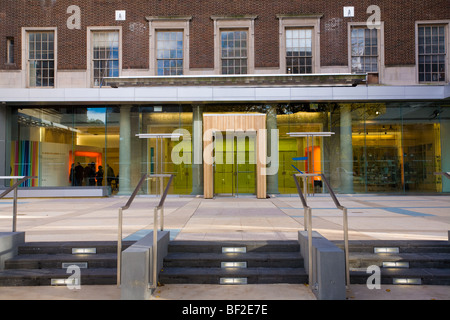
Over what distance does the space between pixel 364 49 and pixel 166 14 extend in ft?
37.3

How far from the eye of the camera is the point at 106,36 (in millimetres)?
19453

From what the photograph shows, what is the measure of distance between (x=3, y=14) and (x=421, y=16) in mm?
23520

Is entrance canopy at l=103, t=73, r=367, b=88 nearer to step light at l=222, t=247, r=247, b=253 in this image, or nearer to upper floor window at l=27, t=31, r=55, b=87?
upper floor window at l=27, t=31, r=55, b=87

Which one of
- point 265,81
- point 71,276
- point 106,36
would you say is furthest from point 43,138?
point 71,276

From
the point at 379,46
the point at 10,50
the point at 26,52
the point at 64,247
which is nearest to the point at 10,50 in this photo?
the point at 10,50

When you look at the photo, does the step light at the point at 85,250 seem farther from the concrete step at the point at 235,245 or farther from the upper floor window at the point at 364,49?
the upper floor window at the point at 364,49

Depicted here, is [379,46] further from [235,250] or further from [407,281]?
[235,250]

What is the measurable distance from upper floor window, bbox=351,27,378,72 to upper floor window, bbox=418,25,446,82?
98.5 inches

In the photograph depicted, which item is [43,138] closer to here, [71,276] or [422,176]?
[71,276]

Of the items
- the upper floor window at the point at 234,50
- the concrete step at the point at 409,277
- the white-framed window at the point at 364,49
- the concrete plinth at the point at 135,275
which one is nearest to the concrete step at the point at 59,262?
the concrete plinth at the point at 135,275

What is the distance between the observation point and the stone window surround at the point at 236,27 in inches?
752

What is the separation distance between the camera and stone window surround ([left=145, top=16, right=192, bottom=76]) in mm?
19172

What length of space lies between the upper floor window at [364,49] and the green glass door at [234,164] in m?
7.60

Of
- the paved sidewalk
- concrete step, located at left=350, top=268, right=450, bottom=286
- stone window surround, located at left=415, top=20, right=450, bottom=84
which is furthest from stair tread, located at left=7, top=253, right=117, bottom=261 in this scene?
stone window surround, located at left=415, top=20, right=450, bottom=84
